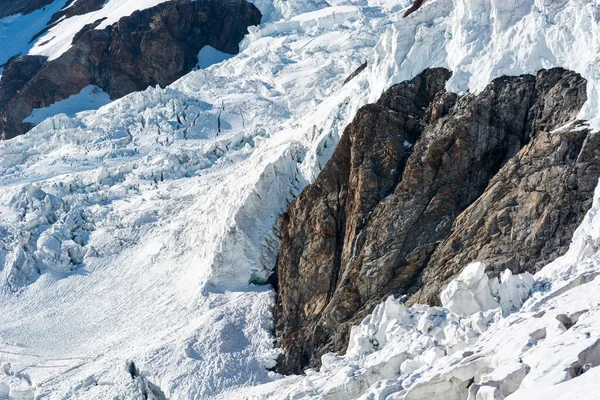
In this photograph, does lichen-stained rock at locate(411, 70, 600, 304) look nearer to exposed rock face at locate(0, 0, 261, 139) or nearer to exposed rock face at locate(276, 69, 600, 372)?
exposed rock face at locate(276, 69, 600, 372)

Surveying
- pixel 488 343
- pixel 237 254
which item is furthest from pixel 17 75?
pixel 488 343

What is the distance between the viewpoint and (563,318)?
20.0 metres

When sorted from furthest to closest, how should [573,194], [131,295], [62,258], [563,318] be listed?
[62,258], [131,295], [573,194], [563,318]

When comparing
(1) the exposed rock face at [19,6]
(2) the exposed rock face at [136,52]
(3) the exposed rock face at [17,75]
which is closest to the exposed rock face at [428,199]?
(2) the exposed rock face at [136,52]

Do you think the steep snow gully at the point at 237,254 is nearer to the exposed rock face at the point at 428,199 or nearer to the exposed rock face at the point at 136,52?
the exposed rock face at the point at 428,199

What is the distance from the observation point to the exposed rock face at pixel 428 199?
1192 inches

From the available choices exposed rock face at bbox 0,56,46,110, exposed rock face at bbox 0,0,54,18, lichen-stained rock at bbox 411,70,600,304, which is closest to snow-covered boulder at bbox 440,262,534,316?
lichen-stained rock at bbox 411,70,600,304

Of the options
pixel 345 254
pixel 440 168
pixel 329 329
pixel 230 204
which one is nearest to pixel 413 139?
pixel 440 168

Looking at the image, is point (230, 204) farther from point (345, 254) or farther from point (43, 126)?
point (43, 126)

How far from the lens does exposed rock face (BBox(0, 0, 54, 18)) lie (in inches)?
4277

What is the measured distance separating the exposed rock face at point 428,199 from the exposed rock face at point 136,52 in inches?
1914

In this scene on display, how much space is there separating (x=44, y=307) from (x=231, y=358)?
559 inches

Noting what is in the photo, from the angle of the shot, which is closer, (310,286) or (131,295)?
(310,286)

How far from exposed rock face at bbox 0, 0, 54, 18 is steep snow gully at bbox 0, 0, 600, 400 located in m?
45.9
